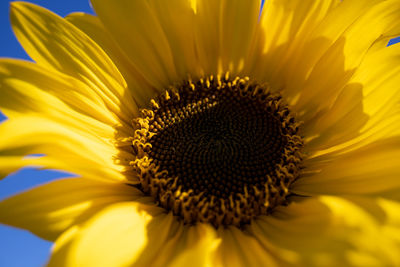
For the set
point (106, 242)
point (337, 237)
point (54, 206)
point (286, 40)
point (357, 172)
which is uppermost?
point (286, 40)

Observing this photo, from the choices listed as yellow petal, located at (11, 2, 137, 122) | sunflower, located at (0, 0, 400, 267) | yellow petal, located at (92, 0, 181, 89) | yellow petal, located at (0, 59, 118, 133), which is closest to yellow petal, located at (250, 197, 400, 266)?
sunflower, located at (0, 0, 400, 267)

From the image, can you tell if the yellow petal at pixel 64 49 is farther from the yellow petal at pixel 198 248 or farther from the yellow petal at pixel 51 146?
the yellow petal at pixel 198 248

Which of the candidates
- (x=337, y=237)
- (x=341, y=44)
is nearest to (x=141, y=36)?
(x=341, y=44)

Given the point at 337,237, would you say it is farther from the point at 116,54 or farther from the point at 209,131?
the point at 116,54

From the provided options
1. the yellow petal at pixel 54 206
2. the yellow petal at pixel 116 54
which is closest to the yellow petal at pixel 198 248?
the yellow petal at pixel 54 206

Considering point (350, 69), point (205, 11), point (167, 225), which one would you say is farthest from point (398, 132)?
point (205, 11)

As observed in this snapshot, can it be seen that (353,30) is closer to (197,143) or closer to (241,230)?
(197,143)

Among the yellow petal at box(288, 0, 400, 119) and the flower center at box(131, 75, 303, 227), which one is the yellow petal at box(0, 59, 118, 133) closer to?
the flower center at box(131, 75, 303, 227)
